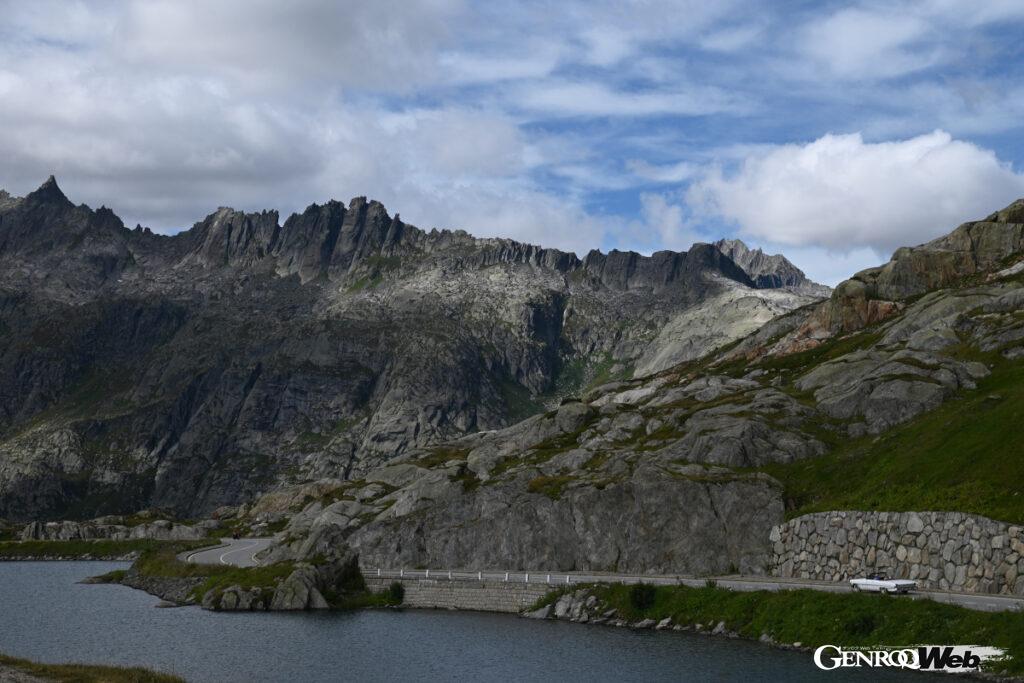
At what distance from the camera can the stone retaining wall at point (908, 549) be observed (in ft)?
249

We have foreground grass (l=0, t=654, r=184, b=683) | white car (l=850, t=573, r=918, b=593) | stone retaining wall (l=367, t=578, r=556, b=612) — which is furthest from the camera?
stone retaining wall (l=367, t=578, r=556, b=612)

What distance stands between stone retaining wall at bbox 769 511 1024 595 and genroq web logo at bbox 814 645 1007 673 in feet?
41.2

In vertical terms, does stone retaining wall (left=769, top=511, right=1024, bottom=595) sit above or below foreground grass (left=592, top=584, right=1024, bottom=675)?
above

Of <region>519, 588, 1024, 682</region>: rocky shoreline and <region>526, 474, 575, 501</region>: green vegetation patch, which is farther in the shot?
<region>526, 474, 575, 501</region>: green vegetation patch

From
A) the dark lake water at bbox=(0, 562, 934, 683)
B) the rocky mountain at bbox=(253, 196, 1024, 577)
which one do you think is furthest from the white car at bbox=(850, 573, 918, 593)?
the dark lake water at bbox=(0, 562, 934, 683)

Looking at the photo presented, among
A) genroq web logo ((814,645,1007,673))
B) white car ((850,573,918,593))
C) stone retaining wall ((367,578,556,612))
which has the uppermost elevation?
white car ((850,573,918,593))

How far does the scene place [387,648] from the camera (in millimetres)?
88938

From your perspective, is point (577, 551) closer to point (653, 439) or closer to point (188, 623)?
point (653, 439)

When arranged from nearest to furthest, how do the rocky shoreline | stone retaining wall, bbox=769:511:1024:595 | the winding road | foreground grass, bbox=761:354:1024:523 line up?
the winding road, stone retaining wall, bbox=769:511:1024:595, the rocky shoreline, foreground grass, bbox=761:354:1024:523

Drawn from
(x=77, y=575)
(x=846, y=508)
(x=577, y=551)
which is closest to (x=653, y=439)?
(x=577, y=551)

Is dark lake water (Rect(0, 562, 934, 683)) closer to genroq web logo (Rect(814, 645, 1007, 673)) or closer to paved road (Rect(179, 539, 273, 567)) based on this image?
genroq web logo (Rect(814, 645, 1007, 673))

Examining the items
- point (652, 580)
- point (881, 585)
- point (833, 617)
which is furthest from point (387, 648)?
point (881, 585)

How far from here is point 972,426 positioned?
94625 mm

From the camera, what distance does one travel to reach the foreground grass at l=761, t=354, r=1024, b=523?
272 feet
